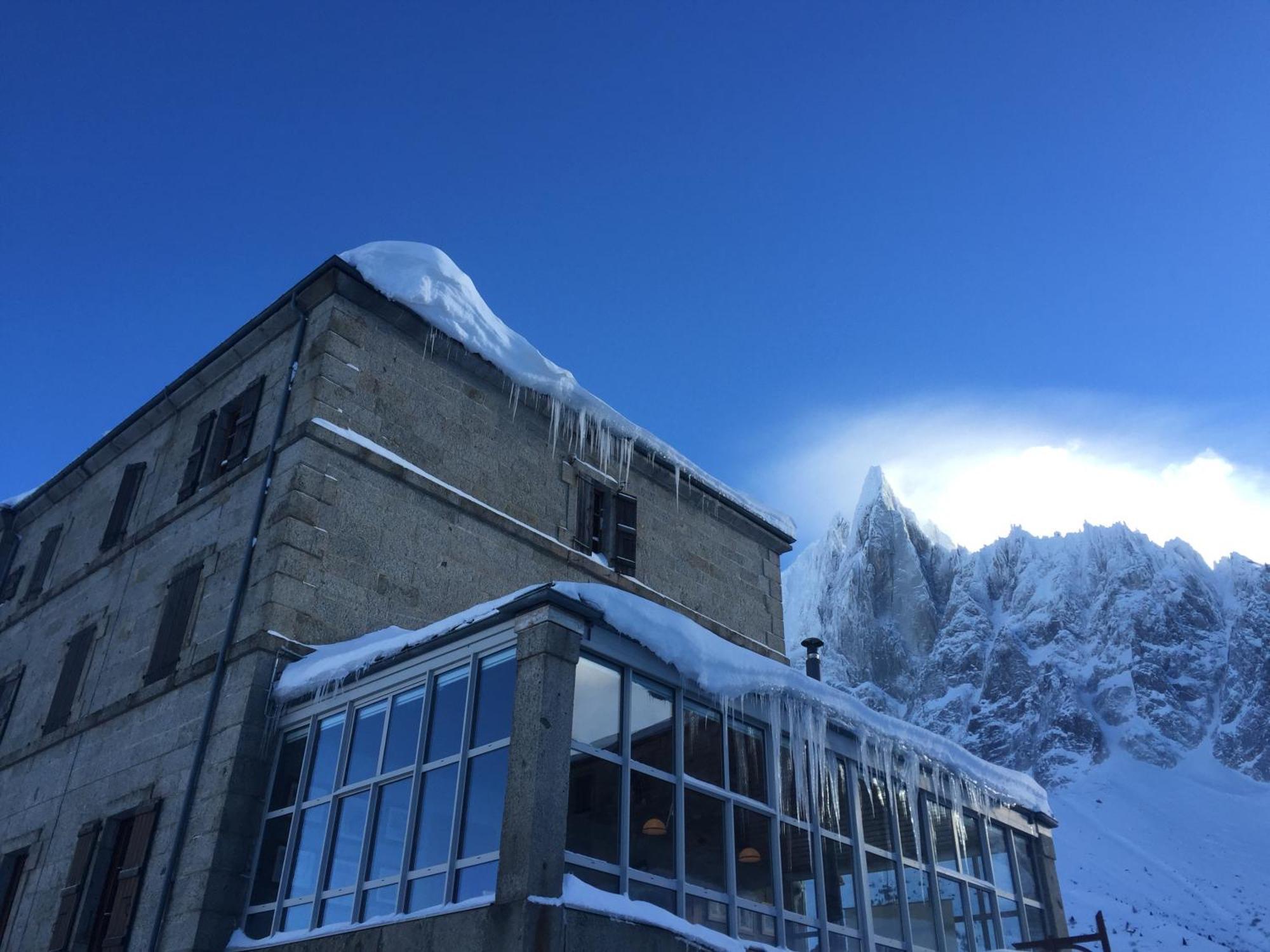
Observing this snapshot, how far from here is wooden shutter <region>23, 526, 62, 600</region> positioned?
16156 millimetres

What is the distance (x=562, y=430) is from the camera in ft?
49.7

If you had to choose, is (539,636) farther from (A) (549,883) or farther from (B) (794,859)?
(B) (794,859)

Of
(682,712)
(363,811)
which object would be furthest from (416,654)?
(682,712)

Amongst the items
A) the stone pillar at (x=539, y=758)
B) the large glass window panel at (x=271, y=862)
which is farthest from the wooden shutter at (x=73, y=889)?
the stone pillar at (x=539, y=758)

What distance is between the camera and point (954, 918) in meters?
11.2

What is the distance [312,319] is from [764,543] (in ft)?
31.3

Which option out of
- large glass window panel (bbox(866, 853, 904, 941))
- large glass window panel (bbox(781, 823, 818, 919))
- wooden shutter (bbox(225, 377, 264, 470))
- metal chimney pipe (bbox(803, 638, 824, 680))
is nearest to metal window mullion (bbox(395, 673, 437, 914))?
large glass window panel (bbox(781, 823, 818, 919))

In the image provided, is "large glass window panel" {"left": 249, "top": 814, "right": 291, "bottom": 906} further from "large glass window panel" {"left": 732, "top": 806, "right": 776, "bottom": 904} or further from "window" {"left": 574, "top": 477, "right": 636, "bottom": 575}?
"window" {"left": 574, "top": 477, "right": 636, "bottom": 575}

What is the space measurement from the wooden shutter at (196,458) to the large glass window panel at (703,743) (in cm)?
812

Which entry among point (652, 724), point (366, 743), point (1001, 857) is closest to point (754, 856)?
point (652, 724)

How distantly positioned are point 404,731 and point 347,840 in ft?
3.78

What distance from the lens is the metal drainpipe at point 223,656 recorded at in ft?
31.8

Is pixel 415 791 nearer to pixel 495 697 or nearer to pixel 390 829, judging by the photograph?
pixel 390 829

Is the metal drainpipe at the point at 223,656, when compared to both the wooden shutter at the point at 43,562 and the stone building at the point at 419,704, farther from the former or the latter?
the wooden shutter at the point at 43,562
